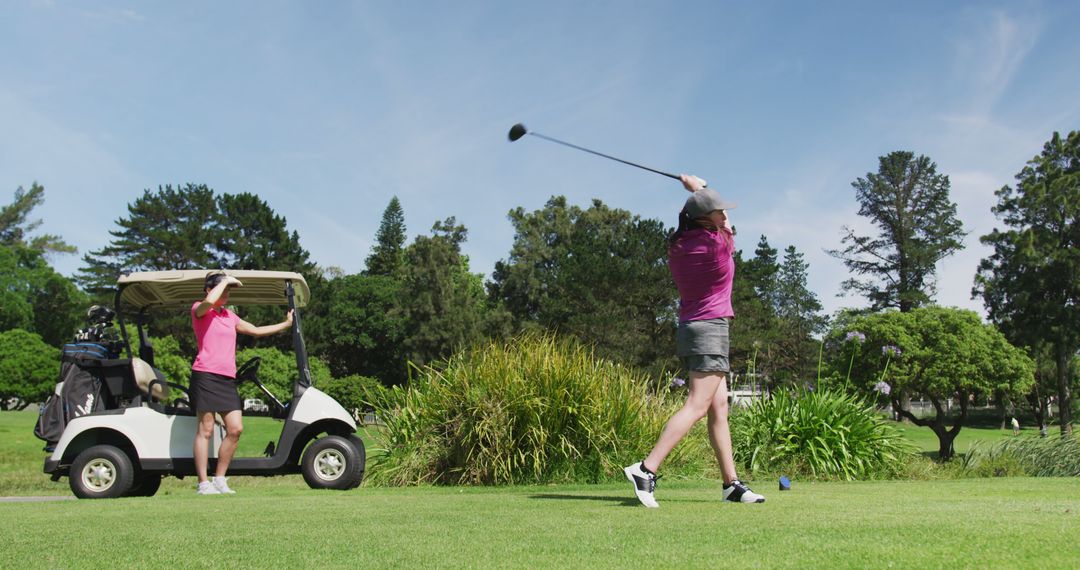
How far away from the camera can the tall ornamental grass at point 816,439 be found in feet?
28.3

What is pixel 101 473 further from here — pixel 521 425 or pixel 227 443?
pixel 521 425

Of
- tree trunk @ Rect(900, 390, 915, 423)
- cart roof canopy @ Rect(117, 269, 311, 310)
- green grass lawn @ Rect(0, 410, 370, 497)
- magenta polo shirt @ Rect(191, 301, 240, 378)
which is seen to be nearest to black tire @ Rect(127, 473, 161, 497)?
green grass lawn @ Rect(0, 410, 370, 497)

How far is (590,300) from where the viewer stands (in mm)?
43312

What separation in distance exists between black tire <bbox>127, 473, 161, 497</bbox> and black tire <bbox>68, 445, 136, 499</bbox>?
0.13m

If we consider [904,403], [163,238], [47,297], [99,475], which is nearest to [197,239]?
[163,238]

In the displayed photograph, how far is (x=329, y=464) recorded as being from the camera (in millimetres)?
7203

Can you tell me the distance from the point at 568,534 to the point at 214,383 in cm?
422

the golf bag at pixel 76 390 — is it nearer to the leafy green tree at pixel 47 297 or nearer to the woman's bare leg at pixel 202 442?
the woman's bare leg at pixel 202 442

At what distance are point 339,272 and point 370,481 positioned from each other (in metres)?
65.9

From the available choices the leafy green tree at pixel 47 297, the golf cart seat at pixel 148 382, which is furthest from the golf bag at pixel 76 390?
the leafy green tree at pixel 47 297

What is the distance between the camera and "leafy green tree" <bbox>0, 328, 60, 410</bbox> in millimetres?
42250

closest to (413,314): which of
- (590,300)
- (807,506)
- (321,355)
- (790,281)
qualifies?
(321,355)

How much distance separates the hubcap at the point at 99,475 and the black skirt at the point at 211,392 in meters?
0.90

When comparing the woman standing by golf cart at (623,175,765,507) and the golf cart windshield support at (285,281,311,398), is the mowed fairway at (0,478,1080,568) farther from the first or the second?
the golf cart windshield support at (285,281,311,398)
